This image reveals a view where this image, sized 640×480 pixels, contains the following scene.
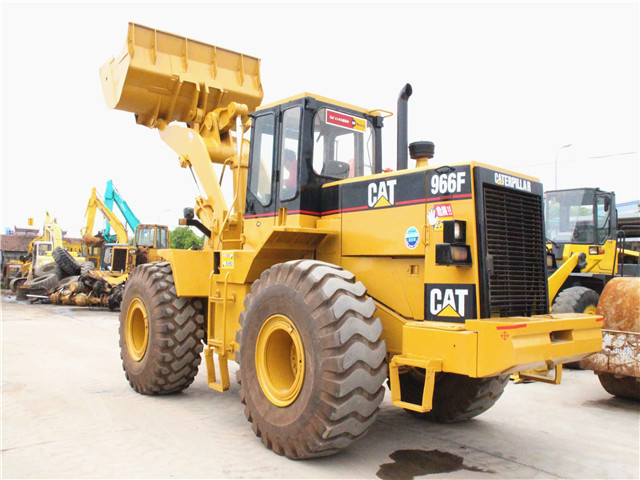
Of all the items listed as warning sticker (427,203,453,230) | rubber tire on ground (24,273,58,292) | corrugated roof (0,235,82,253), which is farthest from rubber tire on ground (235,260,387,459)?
corrugated roof (0,235,82,253)

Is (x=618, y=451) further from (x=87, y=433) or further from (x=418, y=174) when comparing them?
(x=87, y=433)

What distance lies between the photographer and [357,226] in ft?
18.0

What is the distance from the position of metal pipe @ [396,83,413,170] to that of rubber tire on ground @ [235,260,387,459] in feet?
4.99

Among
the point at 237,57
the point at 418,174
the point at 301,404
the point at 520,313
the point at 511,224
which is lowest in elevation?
the point at 301,404

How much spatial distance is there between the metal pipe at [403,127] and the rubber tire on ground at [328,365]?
1.52 meters

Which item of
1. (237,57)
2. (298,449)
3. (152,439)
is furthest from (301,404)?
(237,57)

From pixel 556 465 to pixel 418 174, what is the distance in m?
2.66

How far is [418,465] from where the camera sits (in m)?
4.69

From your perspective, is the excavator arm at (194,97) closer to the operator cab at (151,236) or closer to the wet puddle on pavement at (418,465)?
the wet puddle on pavement at (418,465)

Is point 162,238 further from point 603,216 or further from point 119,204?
point 603,216

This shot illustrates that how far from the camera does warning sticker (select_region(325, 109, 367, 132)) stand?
6.09 meters

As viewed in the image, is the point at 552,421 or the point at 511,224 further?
the point at 552,421

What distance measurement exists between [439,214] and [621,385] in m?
4.17

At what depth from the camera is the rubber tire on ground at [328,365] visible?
170 inches
